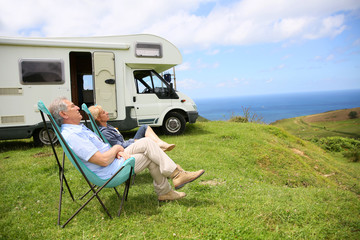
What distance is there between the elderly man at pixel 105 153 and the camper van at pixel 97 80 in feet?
16.0

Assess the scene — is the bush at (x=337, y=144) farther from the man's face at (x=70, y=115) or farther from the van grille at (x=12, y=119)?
the man's face at (x=70, y=115)

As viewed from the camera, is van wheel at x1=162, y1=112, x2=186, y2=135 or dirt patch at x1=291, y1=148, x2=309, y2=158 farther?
van wheel at x1=162, y1=112, x2=186, y2=135

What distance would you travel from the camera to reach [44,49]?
23.9 ft

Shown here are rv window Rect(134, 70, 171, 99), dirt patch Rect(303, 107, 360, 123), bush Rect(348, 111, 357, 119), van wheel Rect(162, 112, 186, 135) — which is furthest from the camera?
dirt patch Rect(303, 107, 360, 123)

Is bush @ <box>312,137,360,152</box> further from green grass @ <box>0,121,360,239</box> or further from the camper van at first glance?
green grass @ <box>0,121,360,239</box>

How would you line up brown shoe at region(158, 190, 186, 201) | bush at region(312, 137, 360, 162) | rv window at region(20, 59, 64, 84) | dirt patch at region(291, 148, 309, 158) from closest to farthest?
brown shoe at region(158, 190, 186, 201) → rv window at region(20, 59, 64, 84) → dirt patch at region(291, 148, 309, 158) → bush at region(312, 137, 360, 162)

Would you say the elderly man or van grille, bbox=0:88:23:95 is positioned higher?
van grille, bbox=0:88:23:95

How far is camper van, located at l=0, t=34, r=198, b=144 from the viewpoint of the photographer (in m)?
7.06

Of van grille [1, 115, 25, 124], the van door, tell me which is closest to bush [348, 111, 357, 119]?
the van door

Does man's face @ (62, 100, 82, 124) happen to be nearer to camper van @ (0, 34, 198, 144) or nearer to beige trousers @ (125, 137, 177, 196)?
beige trousers @ (125, 137, 177, 196)

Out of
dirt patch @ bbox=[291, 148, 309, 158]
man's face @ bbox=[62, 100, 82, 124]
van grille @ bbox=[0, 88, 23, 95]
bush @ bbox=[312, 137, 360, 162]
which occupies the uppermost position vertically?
van grille @ bbox=[0, 88, 23, 95]

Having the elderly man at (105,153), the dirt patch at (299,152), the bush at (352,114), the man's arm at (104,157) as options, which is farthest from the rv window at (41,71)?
the bush at (352,114)

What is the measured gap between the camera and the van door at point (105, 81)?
7.71 meters

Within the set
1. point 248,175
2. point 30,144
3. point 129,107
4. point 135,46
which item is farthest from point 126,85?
point 248,175
